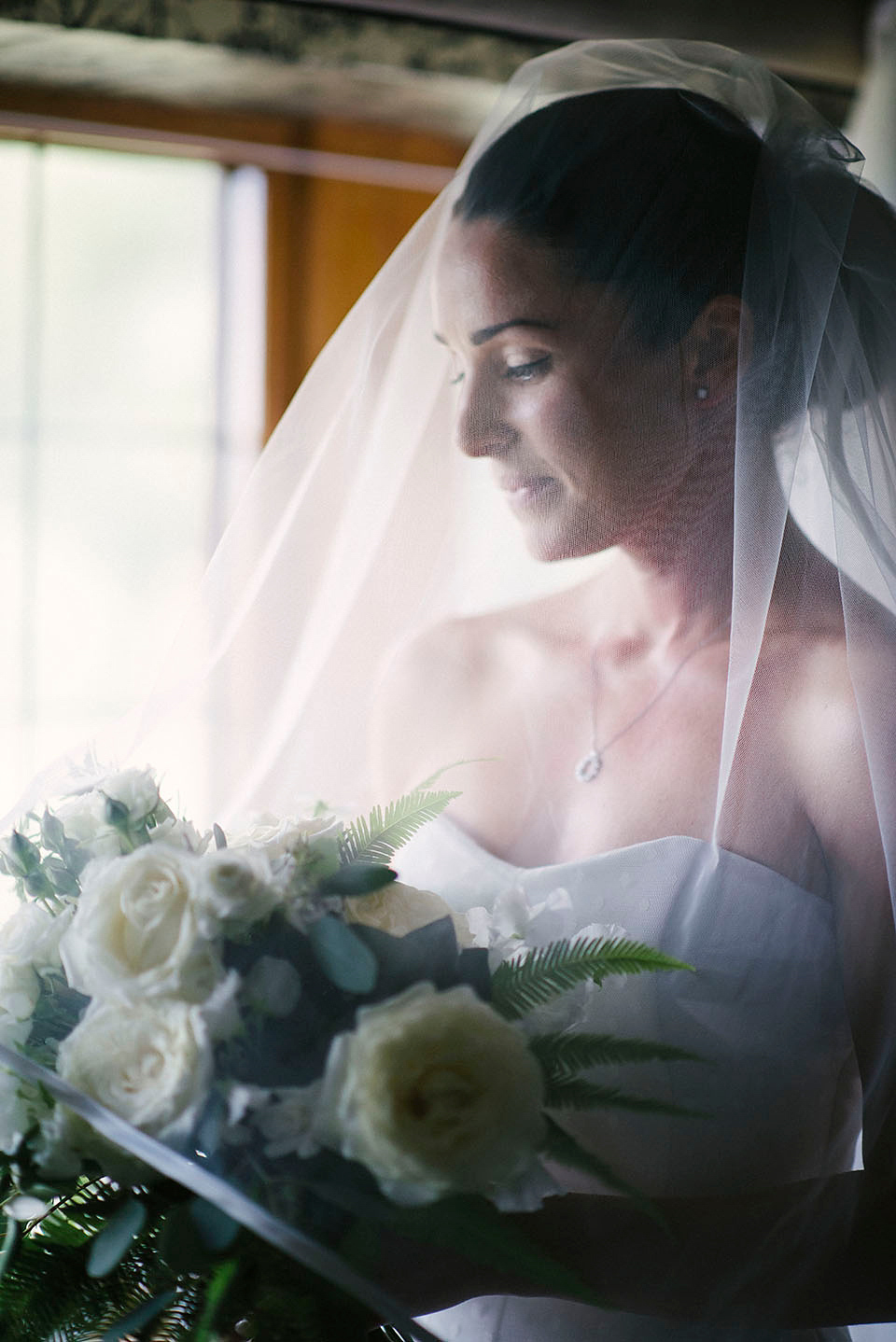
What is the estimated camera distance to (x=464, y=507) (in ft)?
3.31

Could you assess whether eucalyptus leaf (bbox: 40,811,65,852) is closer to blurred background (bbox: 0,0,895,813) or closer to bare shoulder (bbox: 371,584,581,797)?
bare shoulder (bbox: 371,584,581,797)

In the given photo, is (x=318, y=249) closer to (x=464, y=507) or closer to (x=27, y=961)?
(x=464, y=507)

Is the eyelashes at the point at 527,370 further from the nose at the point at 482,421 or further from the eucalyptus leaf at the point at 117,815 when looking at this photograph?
the eucalyptus leaf at the point at 117,815

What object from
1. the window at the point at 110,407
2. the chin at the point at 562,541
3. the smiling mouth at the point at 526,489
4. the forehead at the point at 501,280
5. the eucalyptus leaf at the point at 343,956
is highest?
the window at the point at 110,407

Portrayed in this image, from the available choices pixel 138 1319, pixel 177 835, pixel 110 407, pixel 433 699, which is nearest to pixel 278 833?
pixel 177 835

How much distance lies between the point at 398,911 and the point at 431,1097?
0.16m

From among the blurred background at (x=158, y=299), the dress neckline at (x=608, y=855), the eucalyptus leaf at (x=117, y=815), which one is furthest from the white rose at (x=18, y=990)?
the blurred background at (x=158, y=299)

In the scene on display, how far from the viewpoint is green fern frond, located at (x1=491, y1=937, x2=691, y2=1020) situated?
599 millimetres

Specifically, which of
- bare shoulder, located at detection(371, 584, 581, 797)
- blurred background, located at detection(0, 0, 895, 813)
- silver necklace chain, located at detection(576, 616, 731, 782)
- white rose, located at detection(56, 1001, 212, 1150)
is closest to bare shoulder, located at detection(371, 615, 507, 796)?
bare shoulder, located at detection(371, 584, 581, 797)

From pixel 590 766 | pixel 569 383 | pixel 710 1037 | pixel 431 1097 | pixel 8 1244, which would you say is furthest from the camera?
pixel 590 766

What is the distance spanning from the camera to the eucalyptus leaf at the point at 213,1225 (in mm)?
546

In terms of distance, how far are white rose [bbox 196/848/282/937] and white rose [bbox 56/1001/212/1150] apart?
5 centimetres

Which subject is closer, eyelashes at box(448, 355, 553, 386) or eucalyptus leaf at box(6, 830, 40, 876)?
eucalyptus leaf at box(6, 830, 40, 876)

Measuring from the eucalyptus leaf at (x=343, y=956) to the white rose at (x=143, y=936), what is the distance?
2.3 inches
